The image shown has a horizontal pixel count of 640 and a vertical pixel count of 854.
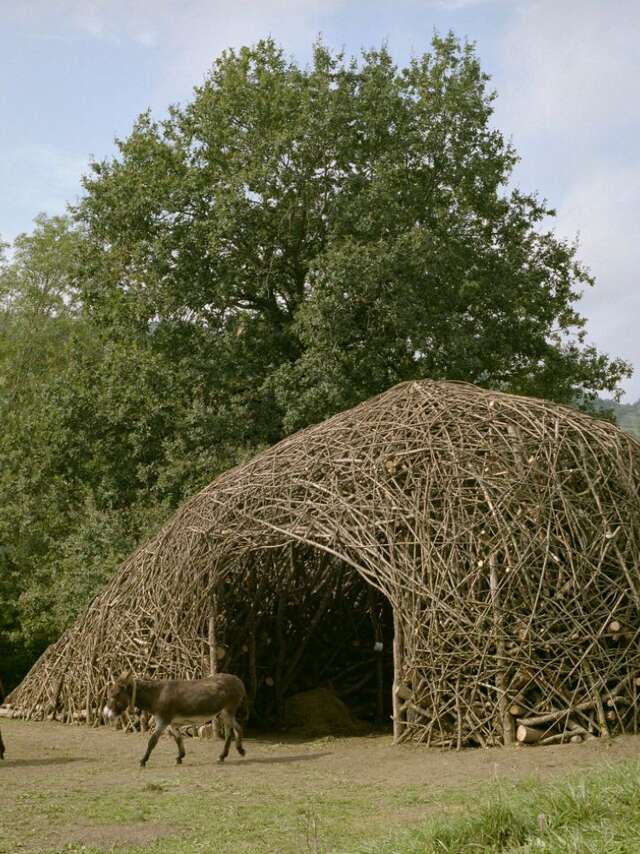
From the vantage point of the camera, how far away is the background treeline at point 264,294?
75.6ft

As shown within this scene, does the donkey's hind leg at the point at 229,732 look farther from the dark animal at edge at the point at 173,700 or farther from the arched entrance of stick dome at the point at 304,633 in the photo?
the arched entrance of stick dome at the point at 304,633

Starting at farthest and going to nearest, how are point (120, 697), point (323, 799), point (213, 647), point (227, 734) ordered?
point (213, 647), point (227, 734), point (120, 697), point (323, 799)

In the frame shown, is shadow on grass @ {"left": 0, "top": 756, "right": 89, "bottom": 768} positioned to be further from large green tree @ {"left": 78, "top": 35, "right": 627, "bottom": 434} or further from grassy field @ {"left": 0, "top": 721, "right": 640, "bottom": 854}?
large green tree @ {"left": 78, "top": 35, "right": 627, "bottom": 434}

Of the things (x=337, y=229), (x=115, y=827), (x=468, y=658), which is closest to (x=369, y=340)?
(x=337, y=229)

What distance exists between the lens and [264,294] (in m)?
25.4

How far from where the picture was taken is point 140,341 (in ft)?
81.3

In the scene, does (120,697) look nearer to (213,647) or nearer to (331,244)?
(213,647)

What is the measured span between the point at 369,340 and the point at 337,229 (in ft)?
8.87

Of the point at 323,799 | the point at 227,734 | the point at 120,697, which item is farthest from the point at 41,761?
the point at 323,799

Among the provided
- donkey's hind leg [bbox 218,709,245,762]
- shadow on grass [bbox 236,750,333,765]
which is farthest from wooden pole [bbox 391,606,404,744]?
donkey's hind leg [bbox 218,709,245,762]

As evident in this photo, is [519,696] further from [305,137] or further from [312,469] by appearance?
[305,137]

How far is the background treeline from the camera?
23.0 metres

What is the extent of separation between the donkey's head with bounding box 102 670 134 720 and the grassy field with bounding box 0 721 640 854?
25.4 inches

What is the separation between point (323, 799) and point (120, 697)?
11.9 feet
